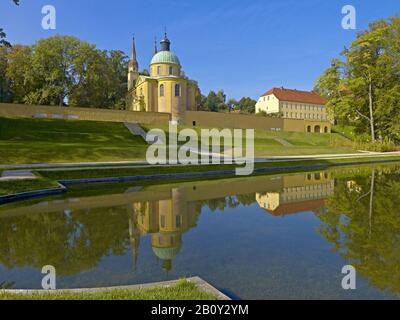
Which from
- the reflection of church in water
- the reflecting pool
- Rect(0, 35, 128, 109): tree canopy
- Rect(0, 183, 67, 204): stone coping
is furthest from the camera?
Rect(0, 35, 128, 109): tree canopy

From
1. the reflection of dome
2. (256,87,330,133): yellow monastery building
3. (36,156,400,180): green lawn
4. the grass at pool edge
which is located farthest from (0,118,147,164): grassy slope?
(256,87,330,133): yellow monastery building

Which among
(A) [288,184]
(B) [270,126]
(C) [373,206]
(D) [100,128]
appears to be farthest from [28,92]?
(C) [373,206]

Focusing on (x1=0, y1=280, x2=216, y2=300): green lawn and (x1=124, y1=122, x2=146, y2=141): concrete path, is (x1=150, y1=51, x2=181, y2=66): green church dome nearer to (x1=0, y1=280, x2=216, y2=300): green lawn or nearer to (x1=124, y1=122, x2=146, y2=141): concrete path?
→ (x1=124, y1=122, x2=146, y2=141): concrete path

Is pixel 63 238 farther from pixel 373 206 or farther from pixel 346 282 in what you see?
pixel 373 206

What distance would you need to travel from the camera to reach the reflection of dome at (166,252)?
5.53 meters

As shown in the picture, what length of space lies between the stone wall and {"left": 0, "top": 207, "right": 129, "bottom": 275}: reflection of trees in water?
1562 inches

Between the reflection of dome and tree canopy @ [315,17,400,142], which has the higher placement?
tree canopy @ [315,17,400,142]

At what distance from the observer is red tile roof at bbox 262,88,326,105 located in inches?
3305

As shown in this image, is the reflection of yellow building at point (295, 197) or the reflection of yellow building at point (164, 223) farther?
the reflection of yellow building at point (295, 197)

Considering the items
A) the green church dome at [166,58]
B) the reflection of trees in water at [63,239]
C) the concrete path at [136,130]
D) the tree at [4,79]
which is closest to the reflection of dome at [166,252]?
the reflection of trees in water at [63,239]

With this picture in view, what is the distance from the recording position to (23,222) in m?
7.72

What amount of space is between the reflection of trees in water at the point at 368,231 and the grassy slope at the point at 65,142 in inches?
669

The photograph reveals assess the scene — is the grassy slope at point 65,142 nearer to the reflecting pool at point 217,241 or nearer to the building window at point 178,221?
the reflecting pool at point 217,241

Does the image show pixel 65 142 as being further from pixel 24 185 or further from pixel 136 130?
pixel 24 185
